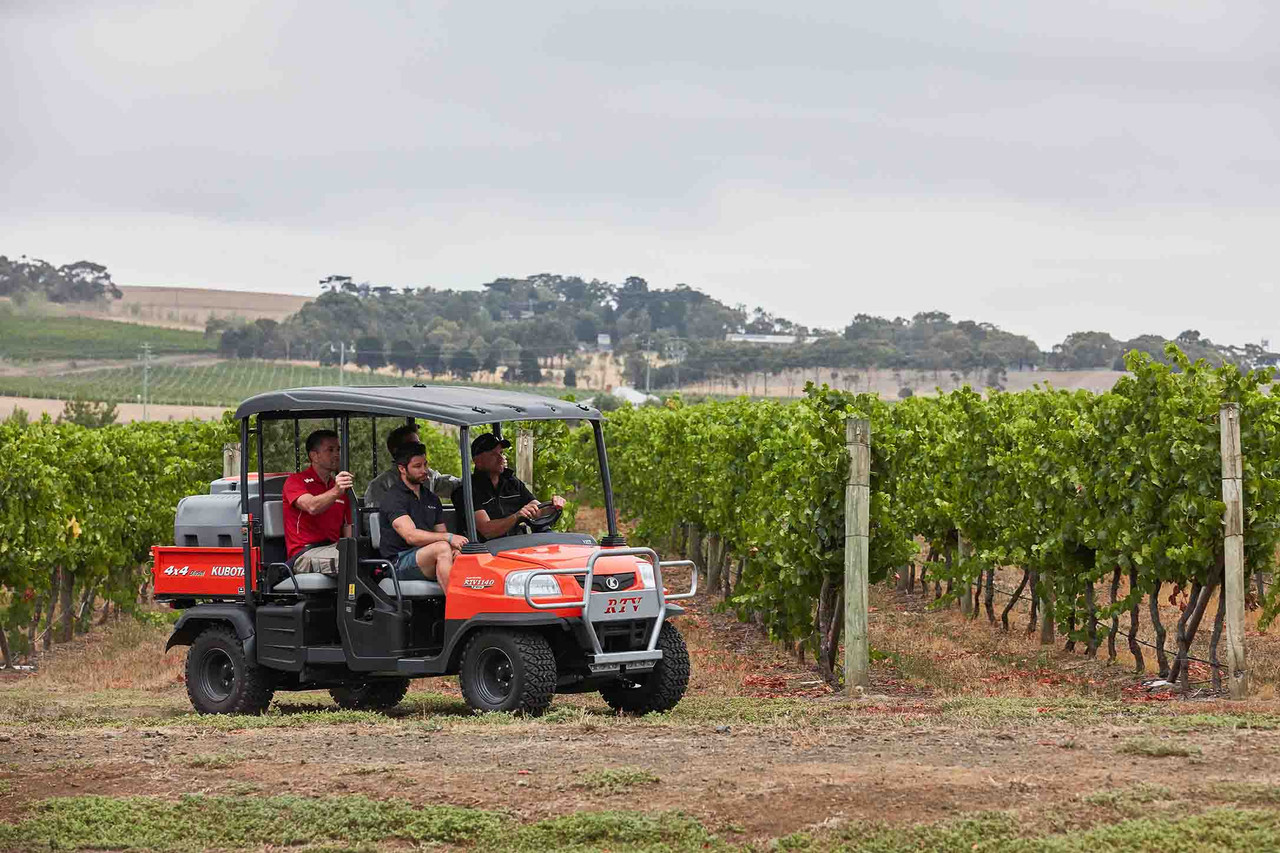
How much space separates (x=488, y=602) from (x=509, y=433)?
44.3 feet

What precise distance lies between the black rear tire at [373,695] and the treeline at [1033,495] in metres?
3.93

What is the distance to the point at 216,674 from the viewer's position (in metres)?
12.0

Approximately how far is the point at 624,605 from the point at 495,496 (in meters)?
1.29

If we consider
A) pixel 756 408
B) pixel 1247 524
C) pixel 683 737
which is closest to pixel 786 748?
pixel 683 737

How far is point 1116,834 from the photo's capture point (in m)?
6.51

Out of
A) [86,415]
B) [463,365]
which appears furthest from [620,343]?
[86,415]

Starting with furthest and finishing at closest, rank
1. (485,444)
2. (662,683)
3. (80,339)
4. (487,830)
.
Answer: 1. (80,339)
2. (485,444)
3. (662,683)
4. (487,830)

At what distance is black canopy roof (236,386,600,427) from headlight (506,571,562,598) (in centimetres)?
97

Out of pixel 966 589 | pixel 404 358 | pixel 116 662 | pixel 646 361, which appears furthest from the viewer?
pixel 646 361

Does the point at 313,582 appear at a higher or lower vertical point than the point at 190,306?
lower

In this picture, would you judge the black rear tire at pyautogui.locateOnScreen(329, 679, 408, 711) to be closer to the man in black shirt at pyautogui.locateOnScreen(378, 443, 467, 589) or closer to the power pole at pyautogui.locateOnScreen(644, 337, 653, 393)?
the man in black shirt at pyautogui.locateOnScreen(378, 443, 467, 589)

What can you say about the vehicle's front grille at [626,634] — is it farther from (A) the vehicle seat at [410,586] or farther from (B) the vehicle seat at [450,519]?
(B) the vehicle seat at [450,519]

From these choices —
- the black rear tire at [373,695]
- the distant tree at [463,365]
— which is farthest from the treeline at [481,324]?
the black rear tire at [373,695]

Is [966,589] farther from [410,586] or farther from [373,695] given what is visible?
[410,586]
